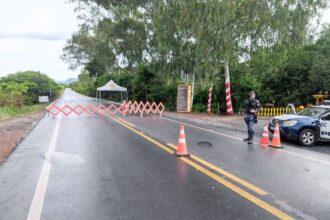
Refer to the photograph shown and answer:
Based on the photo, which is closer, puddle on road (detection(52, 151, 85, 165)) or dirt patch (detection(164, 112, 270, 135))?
puddle on road (detection(52, 151, 85, 165))

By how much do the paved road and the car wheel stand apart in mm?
1556

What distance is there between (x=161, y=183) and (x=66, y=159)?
10.7ft

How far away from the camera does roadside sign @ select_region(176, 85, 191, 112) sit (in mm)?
26578

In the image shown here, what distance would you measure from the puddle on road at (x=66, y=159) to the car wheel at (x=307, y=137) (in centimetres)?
787

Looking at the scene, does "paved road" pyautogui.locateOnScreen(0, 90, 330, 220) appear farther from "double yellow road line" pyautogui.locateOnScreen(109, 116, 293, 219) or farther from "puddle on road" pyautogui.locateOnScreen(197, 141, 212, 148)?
"puddle on road" pyautogui.locateOnScreen(197, 141, 212, 148)

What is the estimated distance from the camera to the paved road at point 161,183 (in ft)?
14.3

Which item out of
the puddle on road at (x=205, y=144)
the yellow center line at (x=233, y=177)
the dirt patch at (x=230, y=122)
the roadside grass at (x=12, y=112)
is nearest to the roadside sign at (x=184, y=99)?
the dirt patch at (x=230, y=122)

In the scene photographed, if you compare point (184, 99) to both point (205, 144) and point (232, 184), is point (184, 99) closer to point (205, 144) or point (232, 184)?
point (205, 144)

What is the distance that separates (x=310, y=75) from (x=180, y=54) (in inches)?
422

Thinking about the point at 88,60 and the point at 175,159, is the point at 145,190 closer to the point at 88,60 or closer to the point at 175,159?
the point at 175,159

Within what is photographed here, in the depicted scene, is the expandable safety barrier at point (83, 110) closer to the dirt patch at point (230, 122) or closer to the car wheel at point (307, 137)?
the dirt patch at point (230, 122)

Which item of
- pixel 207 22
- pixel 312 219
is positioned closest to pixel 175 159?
pixel 312 219

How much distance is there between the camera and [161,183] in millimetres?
5621

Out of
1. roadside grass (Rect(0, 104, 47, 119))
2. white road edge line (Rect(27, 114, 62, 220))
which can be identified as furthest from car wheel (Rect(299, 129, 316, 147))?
roadside grass (Rect(0, 104, 47, 119))
